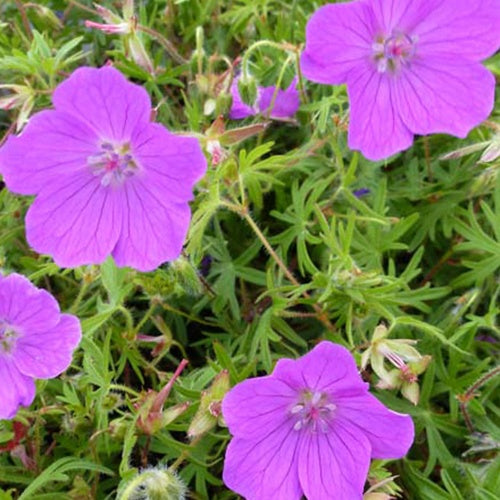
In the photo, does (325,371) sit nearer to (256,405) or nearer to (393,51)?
(256,405)

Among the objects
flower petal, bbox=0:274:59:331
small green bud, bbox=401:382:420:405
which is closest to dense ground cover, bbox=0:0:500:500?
small green bud, bbox=401:382:420:405

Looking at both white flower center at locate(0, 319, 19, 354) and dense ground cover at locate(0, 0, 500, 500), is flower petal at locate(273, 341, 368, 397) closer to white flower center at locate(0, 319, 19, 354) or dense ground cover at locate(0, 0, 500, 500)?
dense ground cover at locate(0, 0, 500, 500)

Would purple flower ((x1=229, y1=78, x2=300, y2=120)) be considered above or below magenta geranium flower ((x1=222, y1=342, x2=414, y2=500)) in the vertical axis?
above

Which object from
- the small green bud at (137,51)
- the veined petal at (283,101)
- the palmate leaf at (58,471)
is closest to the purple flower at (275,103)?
the veined petal at (283,101)

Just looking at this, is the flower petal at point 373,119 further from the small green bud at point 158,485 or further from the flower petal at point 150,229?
the small green bud at point 158,485

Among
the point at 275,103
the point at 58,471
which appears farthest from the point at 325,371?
the point at 275,103

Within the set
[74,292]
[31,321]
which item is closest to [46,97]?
[74,292]

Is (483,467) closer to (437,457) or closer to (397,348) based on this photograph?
(437,457)
